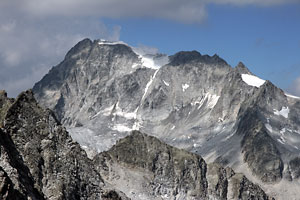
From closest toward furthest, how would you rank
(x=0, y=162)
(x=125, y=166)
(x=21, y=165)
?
1. (x=0, y=162)
2. (x=21, y=165)
3. (x=125, y=166)

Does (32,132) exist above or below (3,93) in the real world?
below

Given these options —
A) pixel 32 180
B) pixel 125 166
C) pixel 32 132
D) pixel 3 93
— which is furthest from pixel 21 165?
pixel 125 166

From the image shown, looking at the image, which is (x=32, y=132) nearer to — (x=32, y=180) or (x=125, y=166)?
(x=32, y=180)

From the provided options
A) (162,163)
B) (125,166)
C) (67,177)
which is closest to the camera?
(67,177)

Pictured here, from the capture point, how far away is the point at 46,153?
42.8 m

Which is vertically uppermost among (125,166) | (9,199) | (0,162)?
(125,166)

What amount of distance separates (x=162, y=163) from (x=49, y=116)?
152288mm

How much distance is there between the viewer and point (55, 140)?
4409 cm

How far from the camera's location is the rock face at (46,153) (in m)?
41.3

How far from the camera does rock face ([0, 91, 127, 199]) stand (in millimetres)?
41312

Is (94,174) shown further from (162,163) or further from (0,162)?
(162,163)

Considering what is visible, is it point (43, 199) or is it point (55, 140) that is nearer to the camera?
point (43, 199)

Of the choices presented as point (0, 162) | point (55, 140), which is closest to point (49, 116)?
point (55, 140)

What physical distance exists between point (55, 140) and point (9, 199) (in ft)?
45.2
